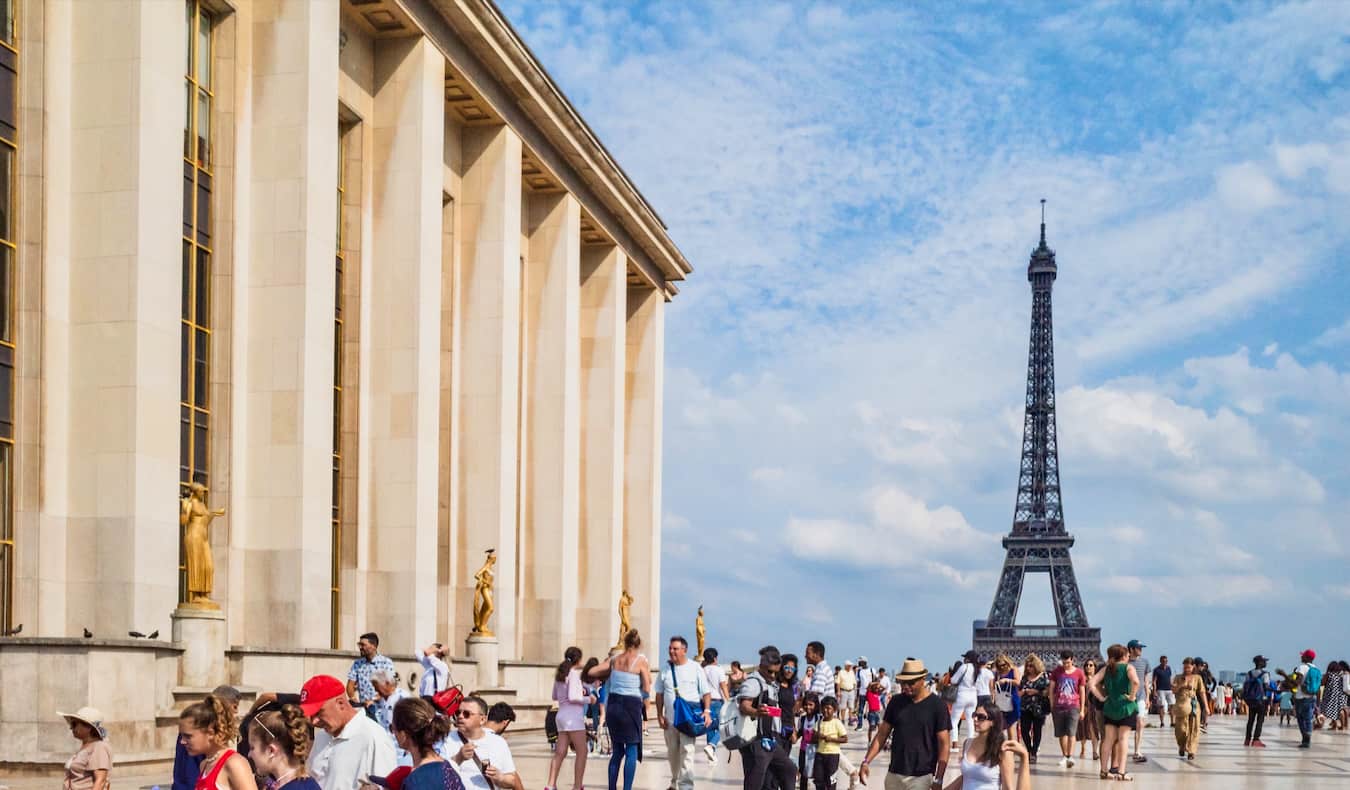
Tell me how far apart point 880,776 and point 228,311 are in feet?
47.0

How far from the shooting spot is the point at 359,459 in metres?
34.5

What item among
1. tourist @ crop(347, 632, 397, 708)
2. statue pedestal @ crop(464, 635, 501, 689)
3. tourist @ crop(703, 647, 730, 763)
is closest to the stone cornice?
statue pedestal @ crop(464, 635, 501, 689)

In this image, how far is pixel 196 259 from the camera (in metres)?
28.4

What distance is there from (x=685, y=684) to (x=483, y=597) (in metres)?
20.3

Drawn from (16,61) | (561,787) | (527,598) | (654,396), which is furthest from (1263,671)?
(654,396)

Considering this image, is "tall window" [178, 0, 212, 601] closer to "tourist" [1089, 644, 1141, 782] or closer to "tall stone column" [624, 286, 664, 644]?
"tourist" [1089, 644, 1141, 782]

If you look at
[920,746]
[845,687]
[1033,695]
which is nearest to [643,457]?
[845,687]

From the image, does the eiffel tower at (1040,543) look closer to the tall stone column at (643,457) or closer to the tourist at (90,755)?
the tall stone column at (643,457)

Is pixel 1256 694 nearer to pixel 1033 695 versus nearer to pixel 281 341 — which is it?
pixel 1033 695

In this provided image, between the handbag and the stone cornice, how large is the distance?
2116 centimetres

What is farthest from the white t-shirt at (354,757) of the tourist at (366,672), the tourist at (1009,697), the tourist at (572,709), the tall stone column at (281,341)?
the tall stone column at (281,341)

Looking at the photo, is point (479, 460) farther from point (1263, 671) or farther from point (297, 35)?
point (1263, 671)

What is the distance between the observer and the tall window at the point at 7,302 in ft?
76.7

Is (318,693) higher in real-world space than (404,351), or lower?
lower
